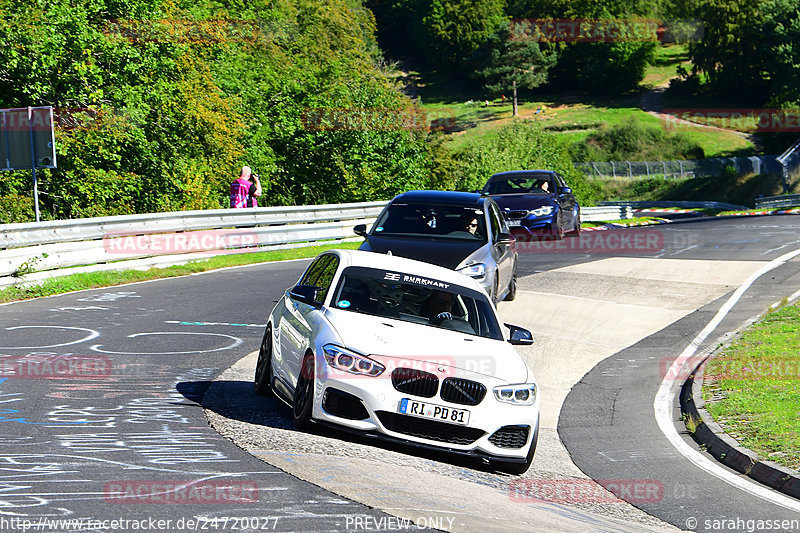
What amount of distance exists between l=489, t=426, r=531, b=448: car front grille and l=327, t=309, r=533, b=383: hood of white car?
1.28ft

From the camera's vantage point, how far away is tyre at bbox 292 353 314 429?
25.7 ft

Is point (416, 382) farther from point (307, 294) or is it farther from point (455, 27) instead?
point (455, 27)

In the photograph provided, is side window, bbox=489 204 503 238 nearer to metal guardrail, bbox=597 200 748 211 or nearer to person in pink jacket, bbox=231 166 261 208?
person in pink jacket, bbox=231 166 261 208

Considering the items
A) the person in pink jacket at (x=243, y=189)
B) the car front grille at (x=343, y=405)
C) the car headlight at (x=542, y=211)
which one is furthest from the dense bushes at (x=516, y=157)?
the car front grille at (x=343, y=405)

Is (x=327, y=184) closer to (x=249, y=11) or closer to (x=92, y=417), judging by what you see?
(x=249, y=11)

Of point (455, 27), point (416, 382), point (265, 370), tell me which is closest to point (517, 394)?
point (416, 382)

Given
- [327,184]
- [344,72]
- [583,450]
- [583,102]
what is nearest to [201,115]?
[327,184]

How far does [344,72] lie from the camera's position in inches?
1912

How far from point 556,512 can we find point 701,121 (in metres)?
114

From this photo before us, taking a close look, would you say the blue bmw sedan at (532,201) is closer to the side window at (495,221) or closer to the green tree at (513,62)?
the side window at (495,221)

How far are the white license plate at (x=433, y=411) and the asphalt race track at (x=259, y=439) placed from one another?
40 centimetres

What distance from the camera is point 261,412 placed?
881 cm

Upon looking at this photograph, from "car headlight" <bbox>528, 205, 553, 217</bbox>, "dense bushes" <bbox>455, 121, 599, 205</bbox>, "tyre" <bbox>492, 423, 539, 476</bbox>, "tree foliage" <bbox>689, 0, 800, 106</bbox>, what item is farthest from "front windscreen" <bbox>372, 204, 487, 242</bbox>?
"tree foliage" <bbox>689, 0, 800, 106</bbox>

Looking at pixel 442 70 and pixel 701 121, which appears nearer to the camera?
pixel 701 121
